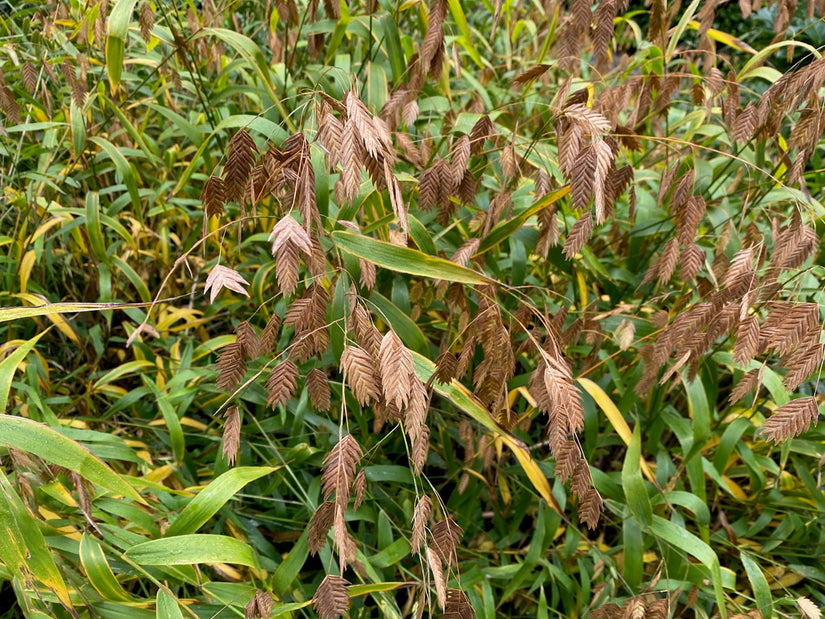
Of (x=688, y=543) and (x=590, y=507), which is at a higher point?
(x=590, y=507)

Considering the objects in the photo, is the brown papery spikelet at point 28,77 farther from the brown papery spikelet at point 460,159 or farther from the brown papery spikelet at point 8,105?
the brown papery spikelet at point 460,159

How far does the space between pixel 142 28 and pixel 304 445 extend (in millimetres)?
734

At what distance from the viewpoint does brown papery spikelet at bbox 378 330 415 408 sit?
2.06 feet

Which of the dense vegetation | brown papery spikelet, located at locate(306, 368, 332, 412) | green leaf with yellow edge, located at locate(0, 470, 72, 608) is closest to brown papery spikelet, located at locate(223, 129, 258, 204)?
the dense vegetation

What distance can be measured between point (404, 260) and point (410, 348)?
261mm

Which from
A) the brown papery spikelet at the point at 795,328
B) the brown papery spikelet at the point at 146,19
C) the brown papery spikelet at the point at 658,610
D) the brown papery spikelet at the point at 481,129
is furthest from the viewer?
the brown papery spikelet at the point at 146,19

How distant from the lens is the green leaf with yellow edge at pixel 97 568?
866 millimetres

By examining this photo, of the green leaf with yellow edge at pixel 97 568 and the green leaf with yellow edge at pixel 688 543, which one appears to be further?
the green leaf with yellow edge at pixel 688 543

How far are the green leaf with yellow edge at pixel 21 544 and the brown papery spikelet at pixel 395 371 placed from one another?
0.40 metres

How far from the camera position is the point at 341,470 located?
686 mm

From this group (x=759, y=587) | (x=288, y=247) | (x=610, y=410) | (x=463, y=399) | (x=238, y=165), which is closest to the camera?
(x=288, y=247)

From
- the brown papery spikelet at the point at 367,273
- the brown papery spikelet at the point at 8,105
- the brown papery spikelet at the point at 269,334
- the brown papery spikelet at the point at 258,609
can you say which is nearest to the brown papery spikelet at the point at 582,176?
the brown papery spikelet at the point at 367,273

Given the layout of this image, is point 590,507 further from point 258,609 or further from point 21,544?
point 21,544

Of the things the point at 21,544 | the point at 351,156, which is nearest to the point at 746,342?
the point at 351,156
